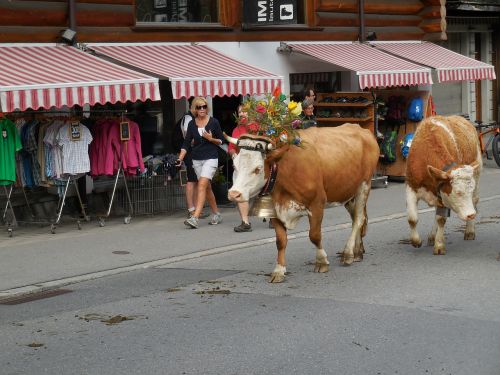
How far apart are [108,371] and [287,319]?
6.38 feet

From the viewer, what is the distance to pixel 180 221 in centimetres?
1533

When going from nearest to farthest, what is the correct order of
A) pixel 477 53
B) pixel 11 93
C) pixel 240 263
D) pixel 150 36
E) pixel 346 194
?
1. pixel 346 194
2. pixel 240 263
3. pixel 11 93
4. pixel 150 36
5. pixel 477 53

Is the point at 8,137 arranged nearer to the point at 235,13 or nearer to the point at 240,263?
the point at 240,263

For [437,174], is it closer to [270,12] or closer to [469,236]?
[469,236]

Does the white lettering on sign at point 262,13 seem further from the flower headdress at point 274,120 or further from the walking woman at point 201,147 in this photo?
the flower headdress at point 274,120

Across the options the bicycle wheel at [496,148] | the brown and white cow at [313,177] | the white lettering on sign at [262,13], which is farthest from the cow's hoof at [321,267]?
the bicycle wheel at [496,148]

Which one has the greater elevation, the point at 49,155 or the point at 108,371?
the point at 49,155

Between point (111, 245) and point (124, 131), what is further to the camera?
point (124, 131)

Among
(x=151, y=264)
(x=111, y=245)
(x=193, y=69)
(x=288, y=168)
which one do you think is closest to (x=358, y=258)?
(x=288, y=168)

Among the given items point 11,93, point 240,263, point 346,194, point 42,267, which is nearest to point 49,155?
point 11,93

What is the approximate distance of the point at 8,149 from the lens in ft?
45.0

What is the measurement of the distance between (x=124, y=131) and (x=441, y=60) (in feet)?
28.6

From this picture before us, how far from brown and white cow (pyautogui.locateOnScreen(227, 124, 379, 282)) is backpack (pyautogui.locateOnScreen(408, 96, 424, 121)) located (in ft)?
28.1

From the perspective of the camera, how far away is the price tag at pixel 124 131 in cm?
1464
